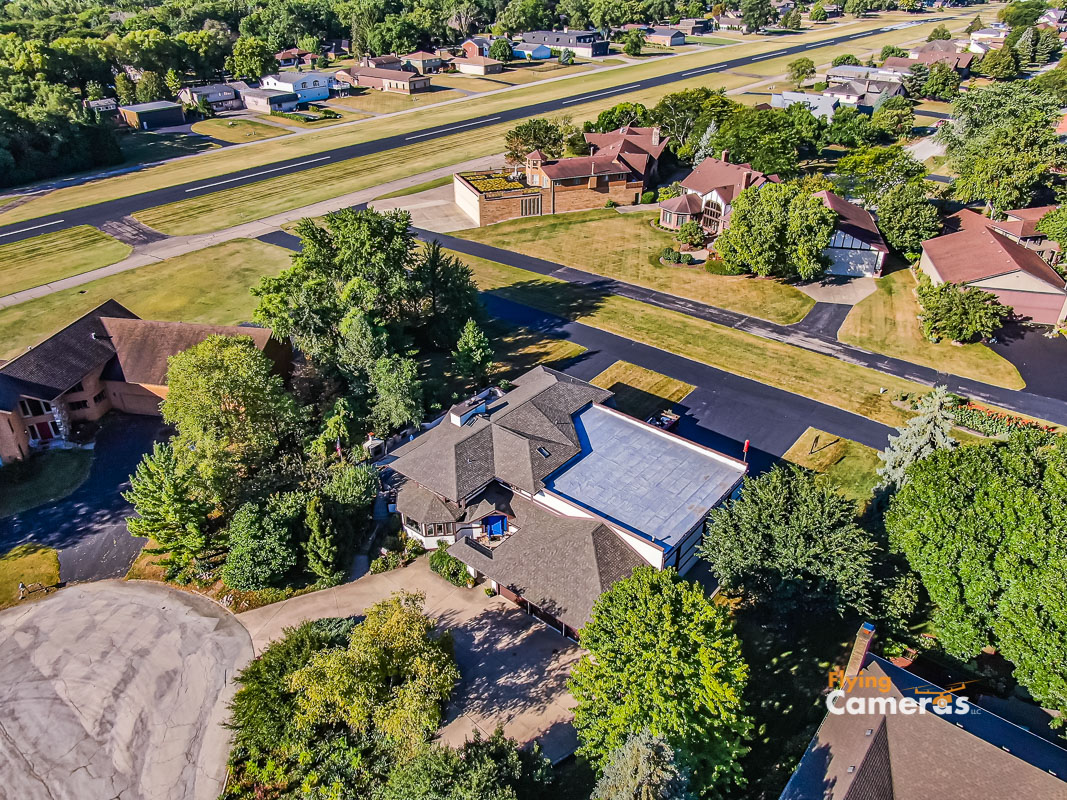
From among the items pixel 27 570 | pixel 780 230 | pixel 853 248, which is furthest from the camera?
pixel 853 248

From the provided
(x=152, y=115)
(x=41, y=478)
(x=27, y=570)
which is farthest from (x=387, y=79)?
(x=27, y=570)

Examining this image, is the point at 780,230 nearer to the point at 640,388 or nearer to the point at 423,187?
the point at 640,388

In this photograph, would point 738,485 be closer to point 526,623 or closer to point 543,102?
point 526,623

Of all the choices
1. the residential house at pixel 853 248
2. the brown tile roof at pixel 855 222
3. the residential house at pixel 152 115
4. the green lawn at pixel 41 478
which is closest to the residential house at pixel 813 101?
the brown tile roof at pixel 855 222

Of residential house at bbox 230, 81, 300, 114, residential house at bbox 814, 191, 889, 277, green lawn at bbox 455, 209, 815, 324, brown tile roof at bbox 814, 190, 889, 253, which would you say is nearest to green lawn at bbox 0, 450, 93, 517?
green lawn at bbox 455, 209, 815, 324

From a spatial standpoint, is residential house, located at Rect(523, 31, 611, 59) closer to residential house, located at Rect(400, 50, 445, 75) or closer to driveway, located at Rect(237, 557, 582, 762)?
residential house, located at Rect(400, 50, 445, 75)

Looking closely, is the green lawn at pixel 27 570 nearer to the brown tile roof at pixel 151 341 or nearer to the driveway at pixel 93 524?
the driveway at pixel 93 524

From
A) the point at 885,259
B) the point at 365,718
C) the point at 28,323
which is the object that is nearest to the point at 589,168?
the point at 885,259
